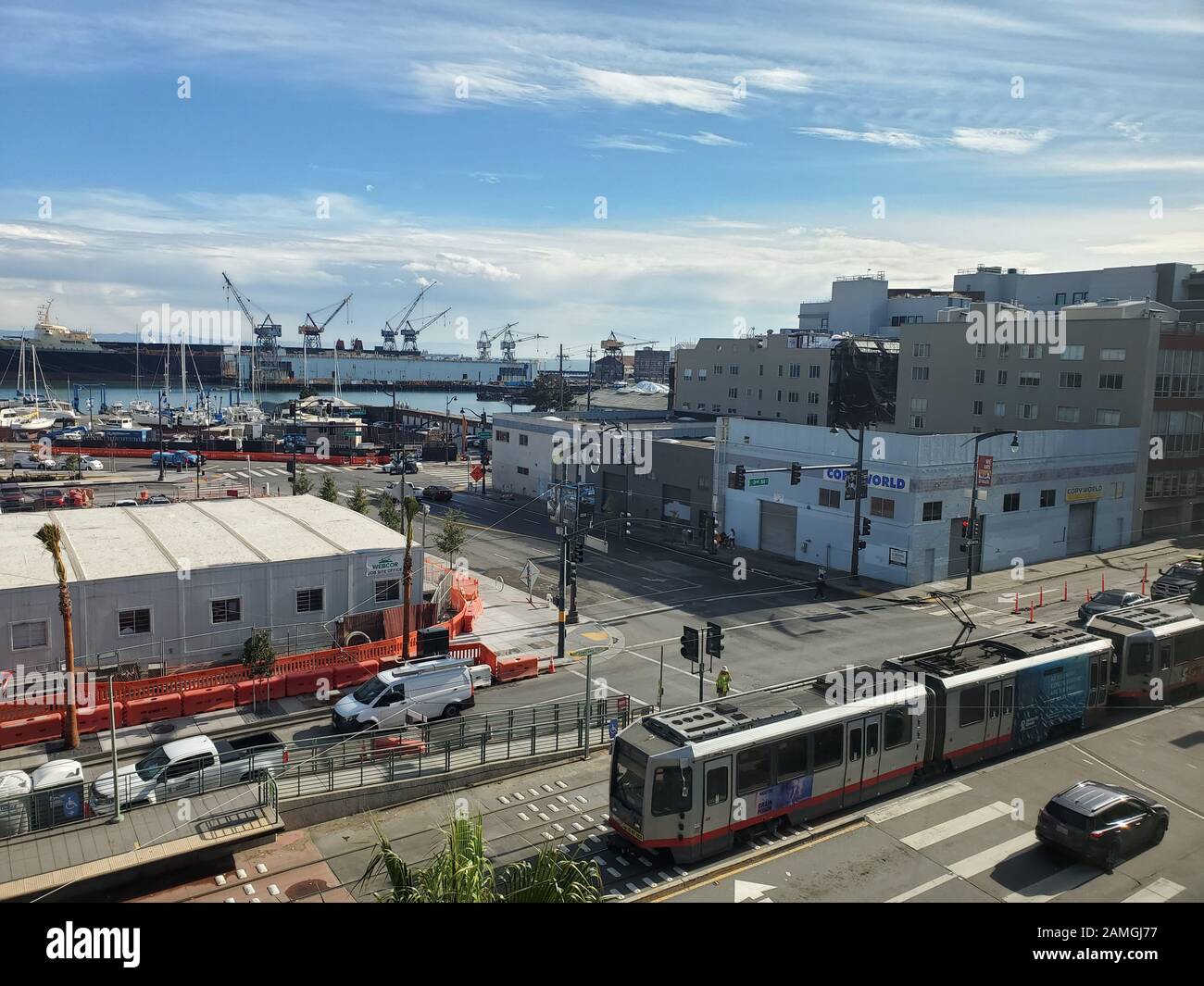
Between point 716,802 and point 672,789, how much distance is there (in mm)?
1010

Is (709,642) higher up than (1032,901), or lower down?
higher up

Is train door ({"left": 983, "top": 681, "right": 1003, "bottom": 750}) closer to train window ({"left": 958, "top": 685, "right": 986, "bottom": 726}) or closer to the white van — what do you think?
train window ({"left": 958, "top": 685, "right": 986, "bottom": 726})

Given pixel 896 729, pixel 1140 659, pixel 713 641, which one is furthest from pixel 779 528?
pixel 896 729

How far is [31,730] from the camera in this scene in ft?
80.5

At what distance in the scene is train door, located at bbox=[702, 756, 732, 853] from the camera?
55.8 feet

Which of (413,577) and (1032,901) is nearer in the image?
(1032,901)

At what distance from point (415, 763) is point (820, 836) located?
9.64 metres

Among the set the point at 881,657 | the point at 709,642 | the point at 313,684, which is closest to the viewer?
the point at 709,642

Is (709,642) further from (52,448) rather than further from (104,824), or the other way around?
(52,448)

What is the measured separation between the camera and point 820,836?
18.2 m

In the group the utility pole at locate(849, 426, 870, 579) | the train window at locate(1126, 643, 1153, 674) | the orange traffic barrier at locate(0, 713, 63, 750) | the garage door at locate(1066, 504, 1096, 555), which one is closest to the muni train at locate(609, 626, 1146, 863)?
the train window at locate(1126, 643, 1153, 674)

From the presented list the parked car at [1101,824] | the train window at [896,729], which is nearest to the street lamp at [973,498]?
the train window at [896,729]
